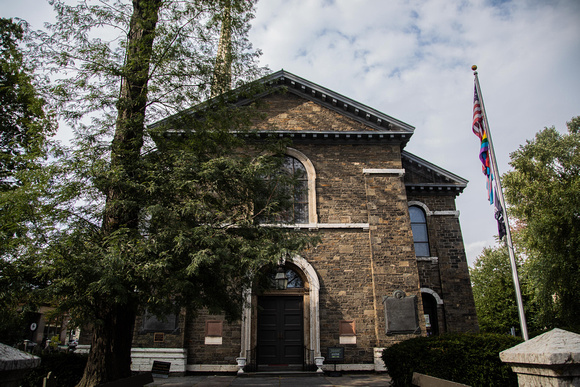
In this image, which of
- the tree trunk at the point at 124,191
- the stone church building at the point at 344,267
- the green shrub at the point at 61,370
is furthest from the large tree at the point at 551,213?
the green shrub at the point at 61,370

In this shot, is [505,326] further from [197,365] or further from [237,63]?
[237,63]

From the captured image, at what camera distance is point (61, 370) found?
9.47 meters

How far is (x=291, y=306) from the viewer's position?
13.4 metres

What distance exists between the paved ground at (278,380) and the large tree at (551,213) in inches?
431

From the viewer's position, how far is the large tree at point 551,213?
1720cm

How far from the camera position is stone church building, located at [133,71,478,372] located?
1244 centimetres

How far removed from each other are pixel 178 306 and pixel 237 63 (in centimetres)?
595

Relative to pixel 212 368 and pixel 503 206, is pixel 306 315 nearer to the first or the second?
pixel 212 368

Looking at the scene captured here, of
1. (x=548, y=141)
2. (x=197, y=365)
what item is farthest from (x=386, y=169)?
(x=548, y=141)

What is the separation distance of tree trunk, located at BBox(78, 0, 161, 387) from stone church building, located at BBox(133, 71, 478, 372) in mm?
3993

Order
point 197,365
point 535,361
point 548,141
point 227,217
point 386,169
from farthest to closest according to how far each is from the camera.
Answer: point 548,141
point 386,169
point 197,365
point 227,217
point 535,361

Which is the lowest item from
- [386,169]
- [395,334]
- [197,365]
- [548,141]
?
[197,365]

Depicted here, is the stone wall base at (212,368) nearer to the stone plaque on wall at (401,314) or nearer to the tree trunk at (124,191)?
the tree trunk at (124,191)

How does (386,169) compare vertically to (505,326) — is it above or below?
above
